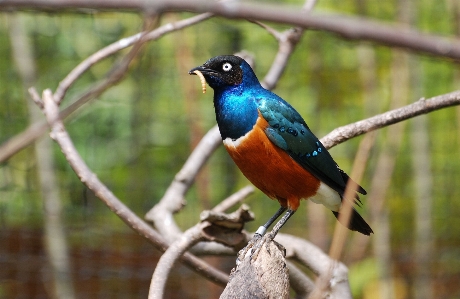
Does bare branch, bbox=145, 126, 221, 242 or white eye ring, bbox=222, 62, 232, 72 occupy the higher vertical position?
white eye ring, bbox=222, 62, 232, 72

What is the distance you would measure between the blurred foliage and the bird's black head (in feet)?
8.90

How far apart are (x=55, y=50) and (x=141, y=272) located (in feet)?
6.37

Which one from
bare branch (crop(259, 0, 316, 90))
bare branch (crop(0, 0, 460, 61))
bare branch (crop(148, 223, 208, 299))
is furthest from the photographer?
bare branch (crop(259, 0, 316, 90))

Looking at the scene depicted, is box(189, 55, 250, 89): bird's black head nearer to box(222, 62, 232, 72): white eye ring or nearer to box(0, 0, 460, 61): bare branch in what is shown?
box(222, 62, 232, 72): white eye ring

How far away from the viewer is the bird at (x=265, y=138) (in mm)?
2400

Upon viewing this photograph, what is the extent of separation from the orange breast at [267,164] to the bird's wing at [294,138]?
0.02 meters

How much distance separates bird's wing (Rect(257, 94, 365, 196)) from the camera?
242 cm

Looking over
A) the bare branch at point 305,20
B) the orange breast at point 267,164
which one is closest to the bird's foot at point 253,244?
the orange breast at point 267,164

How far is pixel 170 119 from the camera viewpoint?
541 cm

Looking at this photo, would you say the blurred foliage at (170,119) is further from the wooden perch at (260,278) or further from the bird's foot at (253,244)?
the wooden perch at (260,278)

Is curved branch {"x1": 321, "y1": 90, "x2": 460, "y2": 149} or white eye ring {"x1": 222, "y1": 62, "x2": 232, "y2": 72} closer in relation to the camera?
curved branch {"x1": 321, "y1": 90, "x2": 460, "y2": 149}

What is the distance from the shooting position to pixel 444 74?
5.32m

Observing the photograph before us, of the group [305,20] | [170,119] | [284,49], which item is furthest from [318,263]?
[170,119]

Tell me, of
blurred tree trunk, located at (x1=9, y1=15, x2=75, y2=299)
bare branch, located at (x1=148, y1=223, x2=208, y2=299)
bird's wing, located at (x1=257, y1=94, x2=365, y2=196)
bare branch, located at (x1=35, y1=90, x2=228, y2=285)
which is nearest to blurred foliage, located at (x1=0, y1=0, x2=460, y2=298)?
blurred tree trunk, located at (x1=9, y1=15, x2=75, y2=299)
